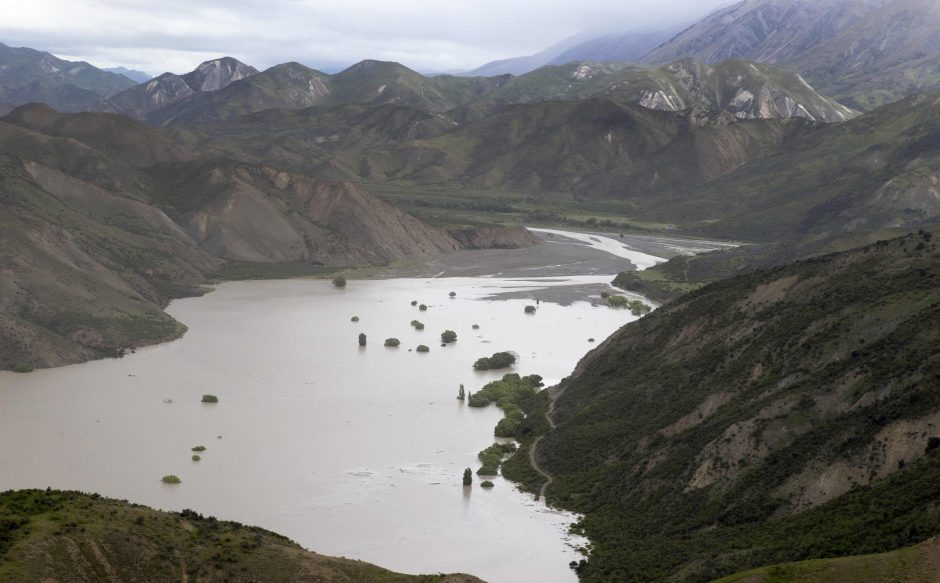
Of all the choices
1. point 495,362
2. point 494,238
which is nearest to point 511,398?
point 495,362

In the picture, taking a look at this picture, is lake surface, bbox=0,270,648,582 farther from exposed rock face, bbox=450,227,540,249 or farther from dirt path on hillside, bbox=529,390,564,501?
exposed rock face, bbox=450,227,540,249

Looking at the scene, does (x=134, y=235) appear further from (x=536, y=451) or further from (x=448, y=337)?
(x=536, y=451)

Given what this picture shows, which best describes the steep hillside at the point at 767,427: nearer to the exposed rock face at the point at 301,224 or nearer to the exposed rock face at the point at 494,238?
the exposed rock face at the point at 301,224

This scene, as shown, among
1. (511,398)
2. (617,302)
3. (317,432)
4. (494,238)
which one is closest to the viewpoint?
(317,432)

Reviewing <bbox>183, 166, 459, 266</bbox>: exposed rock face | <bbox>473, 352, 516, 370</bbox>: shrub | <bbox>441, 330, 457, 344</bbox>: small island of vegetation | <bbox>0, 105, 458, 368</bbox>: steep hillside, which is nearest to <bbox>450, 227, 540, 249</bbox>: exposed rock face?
<bbox>183, 166, 459, 266</bbox>: exposed rock face

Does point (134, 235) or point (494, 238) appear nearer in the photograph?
point (134, 235)

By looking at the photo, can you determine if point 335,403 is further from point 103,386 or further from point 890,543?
point 890,543
